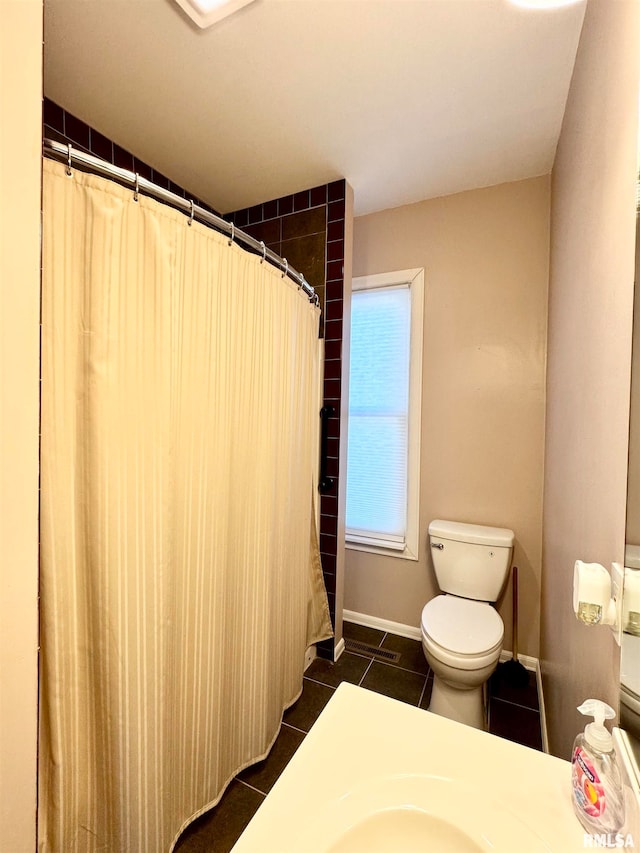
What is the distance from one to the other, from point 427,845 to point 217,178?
104 inches

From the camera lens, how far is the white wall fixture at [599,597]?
2.18 feet

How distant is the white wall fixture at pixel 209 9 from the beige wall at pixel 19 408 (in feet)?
2.32

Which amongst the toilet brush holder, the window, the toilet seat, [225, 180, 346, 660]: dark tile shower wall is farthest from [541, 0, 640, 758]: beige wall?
[225, 180, 346, 660]: dark tile shower wall

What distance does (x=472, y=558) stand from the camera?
6.47 ft

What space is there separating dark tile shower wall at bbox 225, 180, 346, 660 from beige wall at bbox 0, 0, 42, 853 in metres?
1.49

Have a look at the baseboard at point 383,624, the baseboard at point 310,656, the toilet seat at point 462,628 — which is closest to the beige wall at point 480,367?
the baseboard at point 383,624

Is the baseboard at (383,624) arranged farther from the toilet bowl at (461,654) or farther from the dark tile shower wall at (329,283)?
the toilet bowl at (461,654)

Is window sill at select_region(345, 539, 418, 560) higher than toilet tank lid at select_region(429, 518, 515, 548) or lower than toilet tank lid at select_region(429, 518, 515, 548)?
lower

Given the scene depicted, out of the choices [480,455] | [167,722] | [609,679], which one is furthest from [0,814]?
[480,455]

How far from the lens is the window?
230cm

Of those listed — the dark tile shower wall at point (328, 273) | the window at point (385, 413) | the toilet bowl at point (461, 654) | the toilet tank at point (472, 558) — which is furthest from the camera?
the window at point (385, 413)

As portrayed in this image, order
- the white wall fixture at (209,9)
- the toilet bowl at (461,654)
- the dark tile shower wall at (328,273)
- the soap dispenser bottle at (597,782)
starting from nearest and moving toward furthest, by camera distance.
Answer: the soap dispenser bottle at (597,782), the white wall fixture at (209,9), the toilet bowl at (461,654), the dark tile shower wall at (328,273)

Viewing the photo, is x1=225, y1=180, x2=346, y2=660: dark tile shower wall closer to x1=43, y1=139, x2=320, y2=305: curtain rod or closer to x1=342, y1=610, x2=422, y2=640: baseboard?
x1=342, y1=610, x2=422, y2=640: baseboard

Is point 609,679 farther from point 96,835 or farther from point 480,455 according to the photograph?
point 480,455
